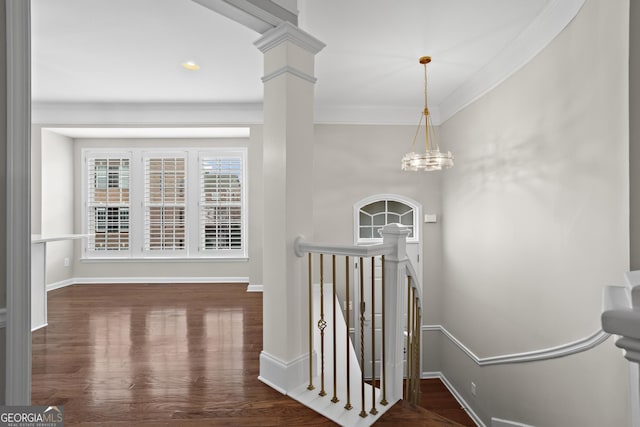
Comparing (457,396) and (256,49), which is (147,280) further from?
(457,396)

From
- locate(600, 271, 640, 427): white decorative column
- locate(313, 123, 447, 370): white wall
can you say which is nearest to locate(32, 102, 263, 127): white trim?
locate(313, 123, 447, 370): white wall

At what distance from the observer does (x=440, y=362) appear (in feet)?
16.4

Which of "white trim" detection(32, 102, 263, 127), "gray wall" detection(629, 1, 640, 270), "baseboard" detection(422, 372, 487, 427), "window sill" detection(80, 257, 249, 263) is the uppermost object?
"white trim" detection(32, 102, 263, 127)

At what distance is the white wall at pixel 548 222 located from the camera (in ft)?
6.78

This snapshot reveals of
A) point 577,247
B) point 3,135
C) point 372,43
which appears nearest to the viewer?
point 3,135

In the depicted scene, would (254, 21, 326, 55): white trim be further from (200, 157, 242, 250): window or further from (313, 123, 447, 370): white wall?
(200, 157, 242, 250): window

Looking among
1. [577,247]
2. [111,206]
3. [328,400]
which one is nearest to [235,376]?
[328,400]

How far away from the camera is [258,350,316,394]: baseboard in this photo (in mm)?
1940

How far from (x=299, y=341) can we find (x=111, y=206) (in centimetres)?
472

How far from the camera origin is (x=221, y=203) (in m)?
5.27

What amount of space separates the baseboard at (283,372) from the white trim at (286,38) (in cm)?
209

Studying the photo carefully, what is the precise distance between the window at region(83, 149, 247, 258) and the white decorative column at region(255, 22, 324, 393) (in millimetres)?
3311

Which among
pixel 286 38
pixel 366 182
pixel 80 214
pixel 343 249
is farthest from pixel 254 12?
pixel 80 214

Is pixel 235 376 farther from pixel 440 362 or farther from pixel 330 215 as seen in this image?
pixel 440 362
